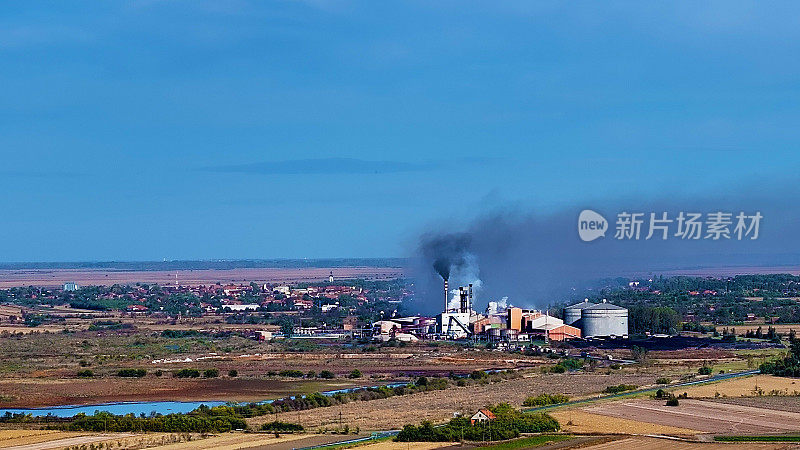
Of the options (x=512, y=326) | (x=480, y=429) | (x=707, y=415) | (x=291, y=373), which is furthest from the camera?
(x=512, y=326)

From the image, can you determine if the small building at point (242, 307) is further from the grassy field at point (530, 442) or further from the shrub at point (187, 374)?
the grassy field at point (530, 442)

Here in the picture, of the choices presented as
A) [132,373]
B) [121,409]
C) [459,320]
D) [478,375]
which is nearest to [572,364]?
[478,375]

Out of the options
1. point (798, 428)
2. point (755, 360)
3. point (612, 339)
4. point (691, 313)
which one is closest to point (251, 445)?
point (798, 428)

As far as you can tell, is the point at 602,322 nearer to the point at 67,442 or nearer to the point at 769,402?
the point at 769,402

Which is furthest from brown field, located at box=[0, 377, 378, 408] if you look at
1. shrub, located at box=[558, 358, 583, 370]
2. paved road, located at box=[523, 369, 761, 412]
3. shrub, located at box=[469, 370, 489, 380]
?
shrub, located at box=[558, 358, 583, 370]

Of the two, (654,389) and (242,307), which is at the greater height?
(242,307)

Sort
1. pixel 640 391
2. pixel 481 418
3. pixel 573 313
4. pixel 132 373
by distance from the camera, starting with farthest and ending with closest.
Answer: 1. pixel 573 313
2. pixel 132 373
3. pixel 640 391
4. pixel 481 418

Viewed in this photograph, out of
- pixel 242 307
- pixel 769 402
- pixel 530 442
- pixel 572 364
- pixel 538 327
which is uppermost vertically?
pixel 242 307
